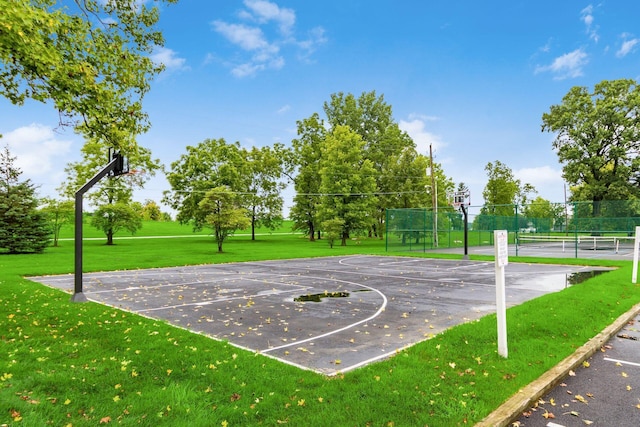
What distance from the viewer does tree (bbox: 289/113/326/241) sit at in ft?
154

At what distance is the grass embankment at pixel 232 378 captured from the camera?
11.9 feet

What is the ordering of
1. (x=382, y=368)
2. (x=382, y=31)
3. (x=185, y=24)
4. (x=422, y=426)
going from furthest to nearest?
(x=382, y=31) < (x=185, y=24) < (x=382, y=368) < (x=422, y=426)

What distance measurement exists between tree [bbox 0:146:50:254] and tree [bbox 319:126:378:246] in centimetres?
2135

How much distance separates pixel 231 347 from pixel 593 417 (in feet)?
14.0

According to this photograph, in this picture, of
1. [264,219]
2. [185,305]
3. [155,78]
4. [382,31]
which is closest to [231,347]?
[185,305]

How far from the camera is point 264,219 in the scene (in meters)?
50.5

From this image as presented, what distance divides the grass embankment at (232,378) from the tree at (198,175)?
38.6 meters

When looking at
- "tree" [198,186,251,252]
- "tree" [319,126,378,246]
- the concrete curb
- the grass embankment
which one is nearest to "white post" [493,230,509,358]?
the grass embankment

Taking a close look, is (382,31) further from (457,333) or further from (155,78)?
(457,333)

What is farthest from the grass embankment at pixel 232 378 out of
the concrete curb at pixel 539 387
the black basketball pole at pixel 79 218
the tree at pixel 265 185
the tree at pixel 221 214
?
the tree at pixel 265 185

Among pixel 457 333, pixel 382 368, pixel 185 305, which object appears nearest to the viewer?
pixel 382 368

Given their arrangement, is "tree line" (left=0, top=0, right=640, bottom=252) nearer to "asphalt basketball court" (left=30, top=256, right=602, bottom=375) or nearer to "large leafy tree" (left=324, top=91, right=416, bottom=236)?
"large leafy tree" (left=324, top=91, right=416, bottom=236)

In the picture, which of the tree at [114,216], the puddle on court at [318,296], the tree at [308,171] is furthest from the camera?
the tree at [308,171]

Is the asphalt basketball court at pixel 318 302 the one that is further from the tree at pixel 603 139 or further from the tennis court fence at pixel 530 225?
the tree at pixel 603 139
